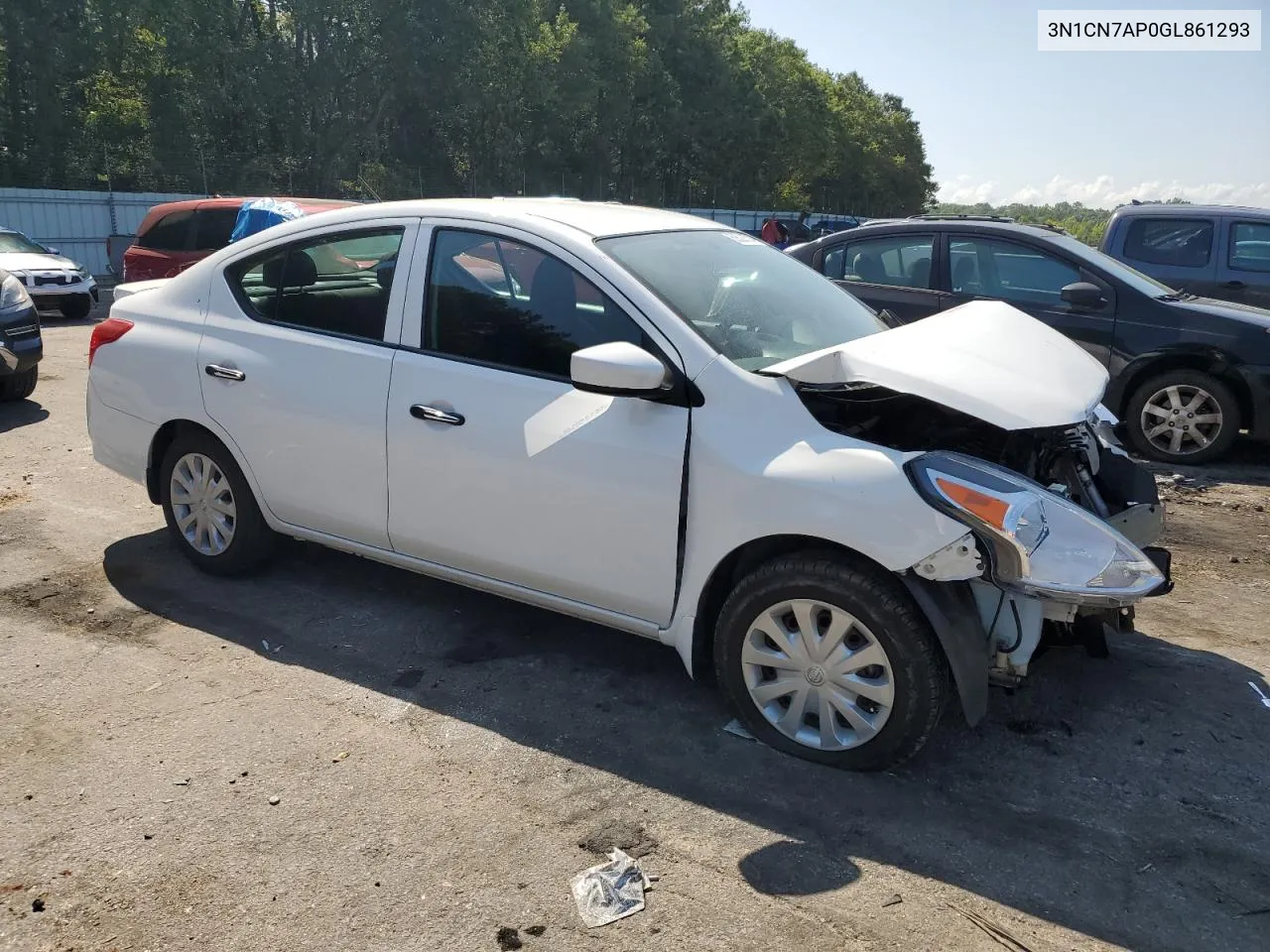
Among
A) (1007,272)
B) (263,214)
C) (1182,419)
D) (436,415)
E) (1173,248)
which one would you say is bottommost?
(1182,419)

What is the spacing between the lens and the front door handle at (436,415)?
3.94 meters

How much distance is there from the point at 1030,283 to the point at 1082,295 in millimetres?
425

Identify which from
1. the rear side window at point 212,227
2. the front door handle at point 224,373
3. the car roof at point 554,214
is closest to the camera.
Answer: the car roof at point 554,214

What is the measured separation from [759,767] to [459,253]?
224 centimetres

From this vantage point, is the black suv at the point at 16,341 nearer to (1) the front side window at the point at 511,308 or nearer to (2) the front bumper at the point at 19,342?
(2) the front bumper at the point at 19,342

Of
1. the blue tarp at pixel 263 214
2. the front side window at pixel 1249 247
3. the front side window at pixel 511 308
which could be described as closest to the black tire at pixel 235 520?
the front side window at pixel 511 308

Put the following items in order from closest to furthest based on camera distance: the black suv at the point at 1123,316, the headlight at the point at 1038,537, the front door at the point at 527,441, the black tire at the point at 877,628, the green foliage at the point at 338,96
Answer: the headlight at the point at 1038,537 < the black tire at the point at 877,628 < the front door at the point at 527,441 < the black suv at the point at 1123,316 < the green foliage at the point at 338,96

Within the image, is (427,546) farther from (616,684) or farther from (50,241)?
(50,241)

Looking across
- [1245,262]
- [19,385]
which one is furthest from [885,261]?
[19,385]

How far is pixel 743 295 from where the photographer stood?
3998mm

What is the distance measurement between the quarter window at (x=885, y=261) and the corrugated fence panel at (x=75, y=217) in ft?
69.4

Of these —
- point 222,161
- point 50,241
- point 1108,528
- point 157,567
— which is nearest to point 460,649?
point 157,567

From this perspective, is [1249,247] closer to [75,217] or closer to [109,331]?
[109,331]

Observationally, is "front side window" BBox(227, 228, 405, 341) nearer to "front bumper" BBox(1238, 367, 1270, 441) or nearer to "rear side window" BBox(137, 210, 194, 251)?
"front bumper" BBox(1238, 367, 1270, 441)
